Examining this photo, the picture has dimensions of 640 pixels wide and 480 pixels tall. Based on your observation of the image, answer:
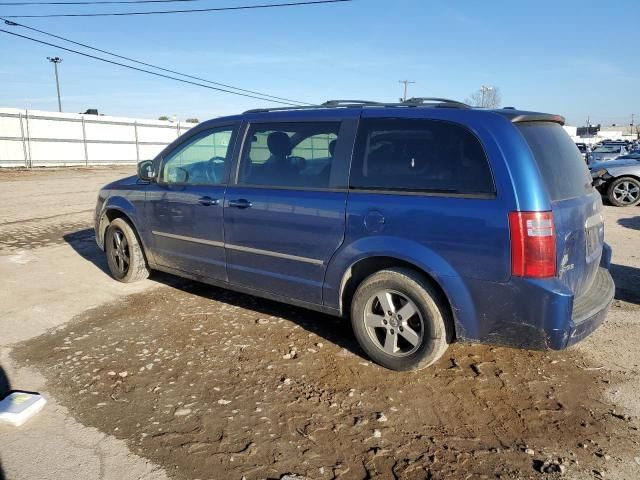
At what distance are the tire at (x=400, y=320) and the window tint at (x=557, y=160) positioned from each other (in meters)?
1.03

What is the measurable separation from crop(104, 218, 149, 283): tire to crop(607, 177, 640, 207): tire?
36.7 feet

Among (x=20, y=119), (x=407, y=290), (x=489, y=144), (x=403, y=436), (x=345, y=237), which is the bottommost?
(x=403, y=436)

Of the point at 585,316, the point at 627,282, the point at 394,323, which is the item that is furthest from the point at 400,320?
the point at 627,282

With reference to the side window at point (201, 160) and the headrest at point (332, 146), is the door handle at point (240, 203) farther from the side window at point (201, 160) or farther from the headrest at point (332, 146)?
the headrest at point (332, 146)

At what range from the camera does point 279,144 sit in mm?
4215

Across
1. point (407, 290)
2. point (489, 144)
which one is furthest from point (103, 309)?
point (489, 144)

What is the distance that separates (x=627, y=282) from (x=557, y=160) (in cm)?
328

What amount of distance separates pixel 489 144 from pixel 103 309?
388cm

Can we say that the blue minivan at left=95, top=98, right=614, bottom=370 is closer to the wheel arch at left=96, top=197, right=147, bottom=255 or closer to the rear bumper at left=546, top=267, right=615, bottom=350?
the rear bumper at left=546, top=267, right=615, bottom=350

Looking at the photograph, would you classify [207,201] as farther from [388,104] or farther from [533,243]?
[533,243]

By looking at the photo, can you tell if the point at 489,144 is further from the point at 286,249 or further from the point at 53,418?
the point at 53,418

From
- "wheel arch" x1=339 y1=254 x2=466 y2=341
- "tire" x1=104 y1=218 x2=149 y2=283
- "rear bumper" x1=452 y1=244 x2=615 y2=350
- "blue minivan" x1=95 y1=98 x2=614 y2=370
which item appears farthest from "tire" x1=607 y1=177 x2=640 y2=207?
"tire" x1=104 y1=218 x2=149 y2=283

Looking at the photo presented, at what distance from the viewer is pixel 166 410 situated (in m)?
3.12

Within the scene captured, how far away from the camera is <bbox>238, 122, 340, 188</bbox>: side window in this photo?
3.88 meters
